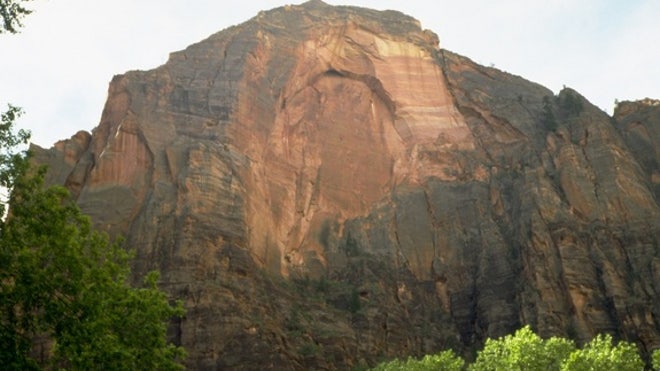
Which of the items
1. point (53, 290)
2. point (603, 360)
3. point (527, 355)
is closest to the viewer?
point (53, 290)

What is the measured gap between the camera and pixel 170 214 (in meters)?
56.5

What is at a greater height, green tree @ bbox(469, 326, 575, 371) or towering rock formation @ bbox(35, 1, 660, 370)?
towering rock formation @ bbox(35, 1, 660, 370)

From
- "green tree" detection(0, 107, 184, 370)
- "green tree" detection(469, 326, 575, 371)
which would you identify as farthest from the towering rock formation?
"green tree" detection(0, 107, 184, 370)

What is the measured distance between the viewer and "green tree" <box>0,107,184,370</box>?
22.9 meters

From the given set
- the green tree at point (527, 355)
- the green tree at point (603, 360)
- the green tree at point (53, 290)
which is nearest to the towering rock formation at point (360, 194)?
the green tree at point (527, 355)

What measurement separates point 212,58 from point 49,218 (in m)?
51.2

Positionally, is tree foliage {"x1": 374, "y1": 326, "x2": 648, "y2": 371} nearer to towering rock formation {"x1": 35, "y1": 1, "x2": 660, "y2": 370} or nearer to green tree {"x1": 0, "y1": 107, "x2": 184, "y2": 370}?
towering rock formation {"x1": 35, "y1": 1, "x2": 660, "y2": 370}

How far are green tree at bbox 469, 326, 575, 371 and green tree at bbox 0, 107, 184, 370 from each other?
19196 mm

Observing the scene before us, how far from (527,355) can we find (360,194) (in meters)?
36.9

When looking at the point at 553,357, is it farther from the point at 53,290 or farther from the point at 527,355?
the point at 53,290

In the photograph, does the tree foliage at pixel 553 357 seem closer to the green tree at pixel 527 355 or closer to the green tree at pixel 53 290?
the green tree at pixel 527 355

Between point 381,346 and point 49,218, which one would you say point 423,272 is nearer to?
point 381,346

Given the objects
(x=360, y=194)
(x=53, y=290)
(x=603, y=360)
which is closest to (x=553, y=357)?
(x=603, y=360)

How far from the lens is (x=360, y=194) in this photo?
73688 mm
